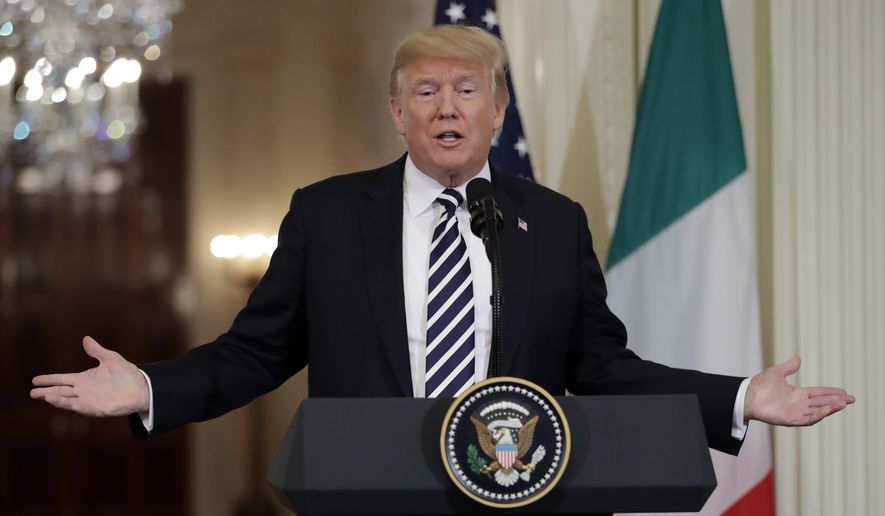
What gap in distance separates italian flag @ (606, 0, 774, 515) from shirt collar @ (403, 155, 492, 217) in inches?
55.8

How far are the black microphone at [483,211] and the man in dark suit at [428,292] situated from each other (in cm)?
32

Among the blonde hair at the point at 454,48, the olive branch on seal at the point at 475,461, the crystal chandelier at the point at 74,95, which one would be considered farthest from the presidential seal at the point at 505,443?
the crystal chandelier at the point at 74,95

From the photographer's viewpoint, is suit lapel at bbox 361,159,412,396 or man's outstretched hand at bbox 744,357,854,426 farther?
suit lapel at bbox 361,159,412,396

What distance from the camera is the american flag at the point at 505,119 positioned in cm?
373

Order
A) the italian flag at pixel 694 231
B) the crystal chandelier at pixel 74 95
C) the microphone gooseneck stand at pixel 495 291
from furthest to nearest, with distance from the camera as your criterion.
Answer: the crystal chandelier at pixel 74 95 < the italian flag at pixel 694 231 < the microphone gooseneck stand at pixel 495 291

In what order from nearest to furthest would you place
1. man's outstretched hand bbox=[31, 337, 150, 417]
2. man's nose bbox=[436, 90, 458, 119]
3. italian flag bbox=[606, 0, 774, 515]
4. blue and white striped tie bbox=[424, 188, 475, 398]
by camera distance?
man's outstretched hand bbox=[31, 337, 150, 417]
blue and white striped tie bbox=[424, 188, 475, 398]
man's nose bbox=[436, 90, 458, 119]
italian flag bbox=[606, 0, 774, 515]

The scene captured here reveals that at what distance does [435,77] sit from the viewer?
215cm

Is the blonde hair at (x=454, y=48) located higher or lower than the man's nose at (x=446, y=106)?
higher

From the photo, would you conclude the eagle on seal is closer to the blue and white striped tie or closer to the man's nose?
the blue and white striped tie

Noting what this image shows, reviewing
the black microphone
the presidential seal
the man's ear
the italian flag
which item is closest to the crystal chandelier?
the italian flag

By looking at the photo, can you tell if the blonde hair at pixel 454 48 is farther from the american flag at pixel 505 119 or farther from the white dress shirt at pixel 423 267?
the american flag at pixel 505 119

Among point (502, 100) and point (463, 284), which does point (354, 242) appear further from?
point (502, 100)

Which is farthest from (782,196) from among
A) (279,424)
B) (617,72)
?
(279,424)

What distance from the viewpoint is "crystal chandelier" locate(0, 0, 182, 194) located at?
5.88 meters
